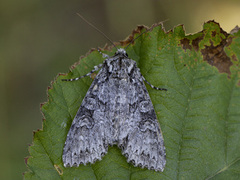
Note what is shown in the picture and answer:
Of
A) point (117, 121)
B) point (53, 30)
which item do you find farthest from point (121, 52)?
point (53, 30)

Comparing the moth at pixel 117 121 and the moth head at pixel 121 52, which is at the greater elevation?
the moth head at pixel 121 52

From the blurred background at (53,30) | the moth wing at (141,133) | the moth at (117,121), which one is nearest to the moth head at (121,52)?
the moth at (117,121)

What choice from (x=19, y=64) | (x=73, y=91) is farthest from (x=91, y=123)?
(x=19, y=64)

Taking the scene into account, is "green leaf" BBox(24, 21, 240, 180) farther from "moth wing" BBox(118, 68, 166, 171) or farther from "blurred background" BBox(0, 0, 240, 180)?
"blurred background" BBox(0, 0, 240, 180)

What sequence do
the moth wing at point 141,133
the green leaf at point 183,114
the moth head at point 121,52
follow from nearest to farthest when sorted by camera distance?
the green leaf at point 183,114 < the moth wing at point 141,133 < the moth head at point 121,52

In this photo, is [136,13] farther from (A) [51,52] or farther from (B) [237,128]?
(B) [237,128]

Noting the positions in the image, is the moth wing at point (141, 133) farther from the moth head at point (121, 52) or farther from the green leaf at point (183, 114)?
the moth head at point (121, 52)

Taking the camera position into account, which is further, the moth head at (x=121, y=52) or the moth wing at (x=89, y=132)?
the moth head at (x=121, y=52)
